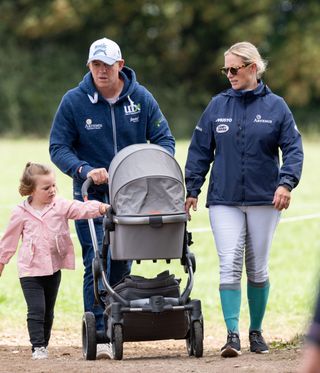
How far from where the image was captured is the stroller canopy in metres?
6.68

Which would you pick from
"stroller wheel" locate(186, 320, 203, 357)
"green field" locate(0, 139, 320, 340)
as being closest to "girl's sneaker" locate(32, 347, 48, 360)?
"stroller wheel" locate(186, 320, 203, 357)

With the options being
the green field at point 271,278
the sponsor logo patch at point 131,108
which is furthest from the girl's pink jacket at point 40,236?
the green field at point 271,278

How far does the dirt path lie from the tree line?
34.8 m

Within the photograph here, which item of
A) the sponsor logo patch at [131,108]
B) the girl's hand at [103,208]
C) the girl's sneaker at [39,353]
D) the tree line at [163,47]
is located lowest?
the girl's sneaker at [39,353]

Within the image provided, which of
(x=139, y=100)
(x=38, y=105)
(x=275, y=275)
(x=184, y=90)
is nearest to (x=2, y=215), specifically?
(x=275, y=275)

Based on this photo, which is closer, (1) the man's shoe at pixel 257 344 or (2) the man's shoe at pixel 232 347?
(2) the man's shoe at pixel 232 347

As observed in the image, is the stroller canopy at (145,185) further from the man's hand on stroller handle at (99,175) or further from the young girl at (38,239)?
the young girl at (38,239)

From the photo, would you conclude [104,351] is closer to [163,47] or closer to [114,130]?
[114,130]

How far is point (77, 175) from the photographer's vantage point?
7219 millimetres

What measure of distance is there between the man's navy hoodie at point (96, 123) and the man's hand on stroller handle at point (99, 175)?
28cm

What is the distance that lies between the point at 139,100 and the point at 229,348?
1731mm

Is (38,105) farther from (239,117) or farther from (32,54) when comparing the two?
(239,117)

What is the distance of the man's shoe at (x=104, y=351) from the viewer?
7055 millimetres

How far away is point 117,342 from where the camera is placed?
6.79 m
